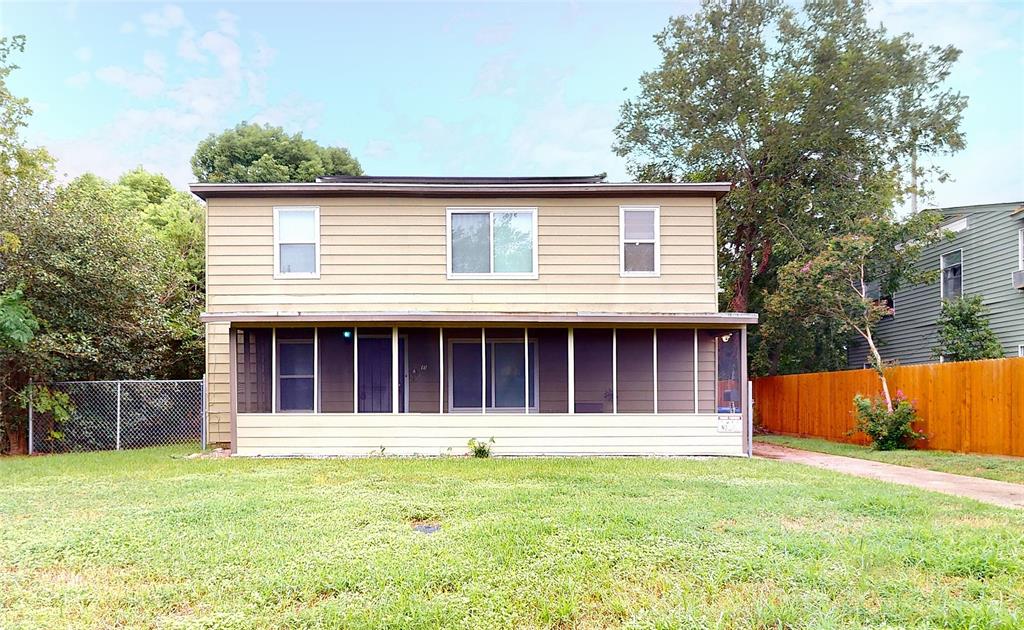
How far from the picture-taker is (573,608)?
126 inches

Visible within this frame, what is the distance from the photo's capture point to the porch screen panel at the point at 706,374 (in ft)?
38.2

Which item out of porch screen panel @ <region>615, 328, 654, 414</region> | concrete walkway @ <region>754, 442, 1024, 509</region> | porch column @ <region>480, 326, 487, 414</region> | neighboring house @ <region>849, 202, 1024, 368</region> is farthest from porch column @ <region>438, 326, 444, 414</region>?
neighboring house @ <region>849, 202, 1024, 368</region>

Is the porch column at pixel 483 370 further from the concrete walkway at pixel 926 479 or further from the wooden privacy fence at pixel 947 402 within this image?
the wooden privacy fence at pixel 947 402

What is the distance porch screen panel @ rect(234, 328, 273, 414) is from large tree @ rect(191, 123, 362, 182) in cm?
1779

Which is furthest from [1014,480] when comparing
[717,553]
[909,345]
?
[909,345]

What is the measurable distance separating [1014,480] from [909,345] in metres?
12.7

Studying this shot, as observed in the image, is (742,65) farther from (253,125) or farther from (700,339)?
(253,125)

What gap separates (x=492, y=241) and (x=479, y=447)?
3881 mm

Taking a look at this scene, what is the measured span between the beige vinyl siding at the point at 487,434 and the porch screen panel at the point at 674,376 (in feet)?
4.73

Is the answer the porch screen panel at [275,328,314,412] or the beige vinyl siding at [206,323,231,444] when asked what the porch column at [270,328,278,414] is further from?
the beige vinyl siding at [206,323,231,444]

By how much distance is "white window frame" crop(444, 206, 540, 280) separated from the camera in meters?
11.3

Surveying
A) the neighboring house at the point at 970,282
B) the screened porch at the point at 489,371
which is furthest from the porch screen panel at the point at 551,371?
the neighboring house at the point at 970,282

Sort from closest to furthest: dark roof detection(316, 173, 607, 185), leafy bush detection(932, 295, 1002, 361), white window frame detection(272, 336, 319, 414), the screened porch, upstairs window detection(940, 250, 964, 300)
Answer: white window frame detection(272, 336, 319, 414) → the screened porch → dark roof detection(316, 173, 607, 185) → leafy bush detection(932, 295, 1002, 361) → upstairs window detection(940, 250, 964, 300)

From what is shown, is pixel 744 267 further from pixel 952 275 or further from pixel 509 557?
pixel 509 557
